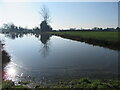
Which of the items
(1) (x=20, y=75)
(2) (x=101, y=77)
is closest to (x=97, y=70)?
(2) (x=101, y=77)

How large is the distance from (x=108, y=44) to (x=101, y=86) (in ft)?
54.4

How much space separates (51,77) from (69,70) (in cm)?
208

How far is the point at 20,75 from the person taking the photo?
10.5m

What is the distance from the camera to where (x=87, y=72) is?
438 inches

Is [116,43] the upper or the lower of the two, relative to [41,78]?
upper

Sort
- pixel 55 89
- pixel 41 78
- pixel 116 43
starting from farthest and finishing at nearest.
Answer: pixel 116 43
pixel 41 78
pixel 55 89

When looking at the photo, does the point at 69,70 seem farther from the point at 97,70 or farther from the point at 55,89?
the point at 55,89

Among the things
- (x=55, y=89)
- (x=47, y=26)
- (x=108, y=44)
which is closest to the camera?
(x=55, y=89)

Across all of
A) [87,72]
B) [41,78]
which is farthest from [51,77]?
[87,72]

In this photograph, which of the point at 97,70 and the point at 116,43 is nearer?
the point at 97,70

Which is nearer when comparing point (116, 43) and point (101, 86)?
point (101, 86)

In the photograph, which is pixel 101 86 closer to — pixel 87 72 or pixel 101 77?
pixel 101 77

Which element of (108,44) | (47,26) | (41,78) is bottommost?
(41,78)

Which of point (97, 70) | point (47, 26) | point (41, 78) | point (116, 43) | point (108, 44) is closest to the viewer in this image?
point (41, 78)
